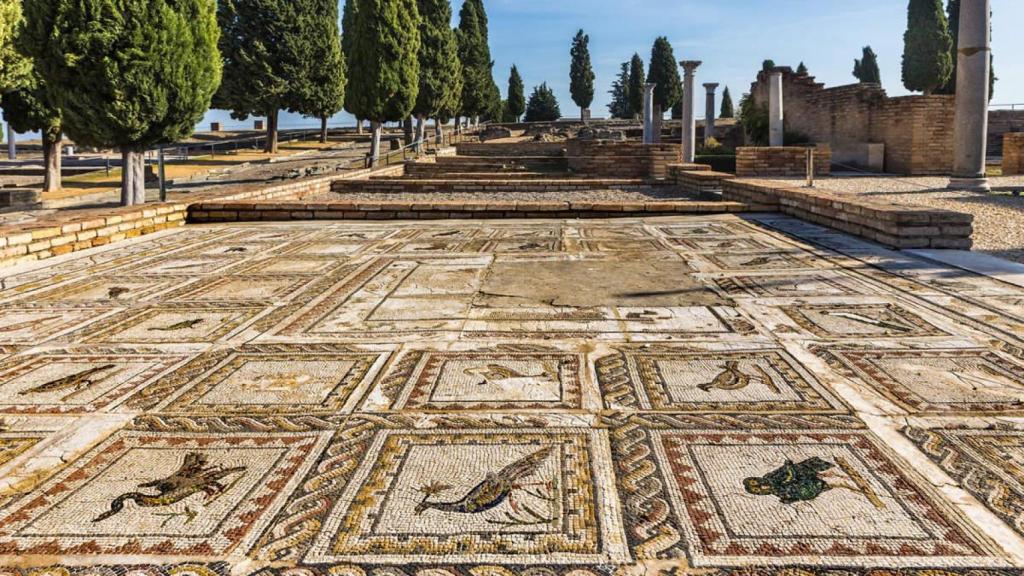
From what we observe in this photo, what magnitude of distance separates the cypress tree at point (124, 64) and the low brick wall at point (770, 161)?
9.92 m

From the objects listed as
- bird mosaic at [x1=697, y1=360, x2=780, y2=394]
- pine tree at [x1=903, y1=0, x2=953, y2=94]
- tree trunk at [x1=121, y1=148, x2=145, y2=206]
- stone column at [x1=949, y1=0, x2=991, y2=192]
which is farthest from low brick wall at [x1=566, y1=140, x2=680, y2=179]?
pine tree at [x1=903, y1=0, x2=953, y2=94]

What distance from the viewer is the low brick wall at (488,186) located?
13.0 m

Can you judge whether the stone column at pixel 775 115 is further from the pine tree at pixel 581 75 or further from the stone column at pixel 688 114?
the pine tree at pixel 581 75

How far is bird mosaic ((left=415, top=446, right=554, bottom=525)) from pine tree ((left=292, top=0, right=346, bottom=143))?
29383 millimetres

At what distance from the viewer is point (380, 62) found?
21219mm

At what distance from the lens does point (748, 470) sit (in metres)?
2.03

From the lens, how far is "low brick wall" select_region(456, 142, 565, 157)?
24422 mm

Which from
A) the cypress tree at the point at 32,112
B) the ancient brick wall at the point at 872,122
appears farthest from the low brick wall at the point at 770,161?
the cypress tree at the point at 32,112

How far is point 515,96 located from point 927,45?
1101 inches

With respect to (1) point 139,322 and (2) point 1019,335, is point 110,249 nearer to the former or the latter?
(1) point 139,322

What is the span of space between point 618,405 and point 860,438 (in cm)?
76

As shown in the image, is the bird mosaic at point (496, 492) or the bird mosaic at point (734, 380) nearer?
the bird mosaic at point (496, 492)

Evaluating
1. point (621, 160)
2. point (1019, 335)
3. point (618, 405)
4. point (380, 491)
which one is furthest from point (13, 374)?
point (621, 160)

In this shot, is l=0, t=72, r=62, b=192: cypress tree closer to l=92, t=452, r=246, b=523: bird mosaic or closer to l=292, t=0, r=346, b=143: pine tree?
l=292, t=0, r=346, b=143: pine tree
